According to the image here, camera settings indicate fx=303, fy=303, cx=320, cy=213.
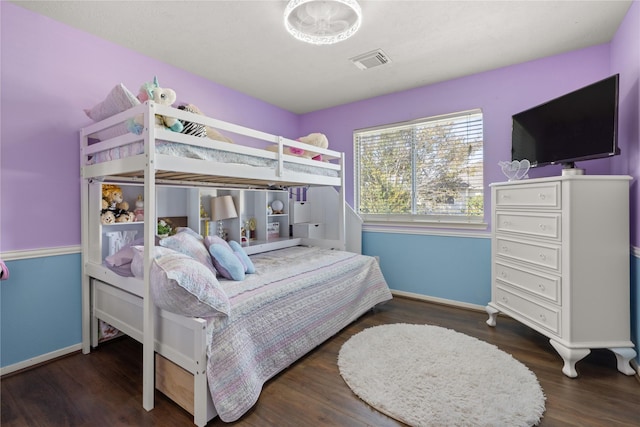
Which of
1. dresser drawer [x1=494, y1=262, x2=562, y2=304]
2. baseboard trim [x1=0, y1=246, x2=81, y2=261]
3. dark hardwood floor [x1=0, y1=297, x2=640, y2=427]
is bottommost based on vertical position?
dark hardwood floor [x1=0, y1=297, x2=640, y2=427]

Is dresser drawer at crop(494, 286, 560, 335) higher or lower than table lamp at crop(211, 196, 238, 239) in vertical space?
lower

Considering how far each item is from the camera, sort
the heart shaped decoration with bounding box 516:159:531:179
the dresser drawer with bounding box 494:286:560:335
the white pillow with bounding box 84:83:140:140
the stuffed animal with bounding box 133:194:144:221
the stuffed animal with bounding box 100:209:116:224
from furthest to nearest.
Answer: the heart shaped decoration with bounding box 516:159:531:179 → the stuffed animal with bounding box 133:194:144:221 → the stuffed animal with bounding box 100:209:116:224 → the dresser drawer with bounding box 494:286:560:335 → the white pillow with bounding box 84:83:140:140

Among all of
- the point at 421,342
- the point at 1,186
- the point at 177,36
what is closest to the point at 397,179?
the point at 421,342

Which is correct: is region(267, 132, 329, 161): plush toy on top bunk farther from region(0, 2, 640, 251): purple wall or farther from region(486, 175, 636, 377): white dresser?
region(486, 175, 636, 377): white dresser

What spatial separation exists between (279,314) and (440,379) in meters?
1.09

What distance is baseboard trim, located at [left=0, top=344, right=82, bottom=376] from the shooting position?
1986 mm

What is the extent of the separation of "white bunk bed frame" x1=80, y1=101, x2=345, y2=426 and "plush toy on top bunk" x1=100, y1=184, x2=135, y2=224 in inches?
2.3

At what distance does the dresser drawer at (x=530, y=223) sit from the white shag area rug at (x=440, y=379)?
3.02 ft

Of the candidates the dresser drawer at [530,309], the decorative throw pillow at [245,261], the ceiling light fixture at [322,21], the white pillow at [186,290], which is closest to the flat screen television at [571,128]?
the dresser drawer at [530,309]

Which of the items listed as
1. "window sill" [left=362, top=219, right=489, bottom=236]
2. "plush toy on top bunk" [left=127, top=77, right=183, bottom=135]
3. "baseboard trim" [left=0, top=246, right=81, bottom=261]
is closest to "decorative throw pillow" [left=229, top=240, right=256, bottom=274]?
"plush toy on top bunk" [left=127, top=77, right=183, bottom=135]

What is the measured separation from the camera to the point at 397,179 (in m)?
3.65

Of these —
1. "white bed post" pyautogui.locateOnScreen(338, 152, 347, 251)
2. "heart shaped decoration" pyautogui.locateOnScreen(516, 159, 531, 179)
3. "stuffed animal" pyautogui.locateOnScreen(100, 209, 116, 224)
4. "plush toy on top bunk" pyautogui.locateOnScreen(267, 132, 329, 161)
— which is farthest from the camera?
"white bed post" pyautogui.locateOnScreen(338, 152, 347, 251)

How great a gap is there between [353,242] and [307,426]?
8.08ft

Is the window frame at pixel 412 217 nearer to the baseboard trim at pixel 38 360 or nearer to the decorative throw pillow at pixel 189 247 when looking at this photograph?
the decorative throw pillow at pixel 189 247
